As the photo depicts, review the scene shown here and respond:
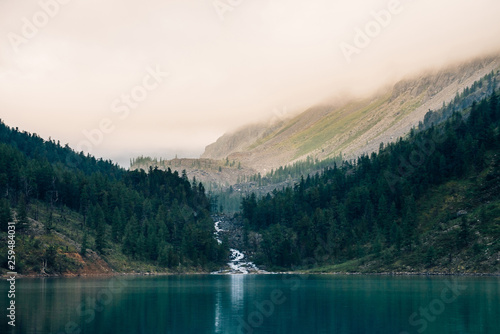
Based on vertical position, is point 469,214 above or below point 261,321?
above

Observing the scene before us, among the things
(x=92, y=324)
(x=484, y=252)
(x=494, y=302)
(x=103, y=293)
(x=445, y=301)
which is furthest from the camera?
(x=484, y=252)

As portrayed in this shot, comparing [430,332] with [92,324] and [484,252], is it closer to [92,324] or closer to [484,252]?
[92,324]

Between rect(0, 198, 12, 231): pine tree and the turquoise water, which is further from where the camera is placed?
rect(0, 198, 12, 231): pine tree

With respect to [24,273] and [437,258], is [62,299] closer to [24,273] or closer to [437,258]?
[24,273]

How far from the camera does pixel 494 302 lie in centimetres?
8956

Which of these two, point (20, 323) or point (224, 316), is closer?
point (20, 323)

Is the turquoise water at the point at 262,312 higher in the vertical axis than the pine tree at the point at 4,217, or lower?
lower

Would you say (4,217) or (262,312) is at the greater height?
(4,217)

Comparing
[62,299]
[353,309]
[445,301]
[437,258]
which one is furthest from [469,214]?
[62,299]

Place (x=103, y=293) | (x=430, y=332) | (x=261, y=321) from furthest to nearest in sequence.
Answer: (x=103, y=293) < (x=261, y=321) < (x=430, y=332)

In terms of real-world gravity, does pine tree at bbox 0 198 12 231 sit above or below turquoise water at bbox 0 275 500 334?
above

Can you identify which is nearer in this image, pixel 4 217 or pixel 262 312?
pixel 262 312

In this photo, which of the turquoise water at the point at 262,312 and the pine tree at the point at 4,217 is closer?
the turquoise water at the point at 262,312

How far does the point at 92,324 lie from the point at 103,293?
47111mm
